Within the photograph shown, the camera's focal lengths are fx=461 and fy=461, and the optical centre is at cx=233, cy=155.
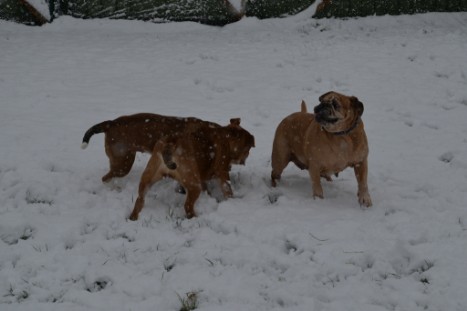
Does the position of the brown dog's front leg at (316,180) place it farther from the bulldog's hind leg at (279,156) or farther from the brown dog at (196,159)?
the brown dog at (196,159)

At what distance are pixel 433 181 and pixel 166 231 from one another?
304cm

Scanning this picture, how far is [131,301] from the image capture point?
318cm

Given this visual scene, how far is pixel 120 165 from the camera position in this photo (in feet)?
15.9

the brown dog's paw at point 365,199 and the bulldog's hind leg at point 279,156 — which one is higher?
the bulldog's hind leg at point 279,156

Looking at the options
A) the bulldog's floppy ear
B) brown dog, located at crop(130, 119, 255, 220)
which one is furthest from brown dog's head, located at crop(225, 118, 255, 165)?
the bulldog's floppy ear

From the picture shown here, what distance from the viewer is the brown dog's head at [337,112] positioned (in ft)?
14.2

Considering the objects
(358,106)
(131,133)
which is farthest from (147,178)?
(358,106)

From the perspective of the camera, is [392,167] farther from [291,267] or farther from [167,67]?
[167,67]

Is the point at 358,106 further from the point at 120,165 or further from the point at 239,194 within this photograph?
the point at 120,165

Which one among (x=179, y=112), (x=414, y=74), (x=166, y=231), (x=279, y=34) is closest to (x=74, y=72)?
(x=179, y=112)

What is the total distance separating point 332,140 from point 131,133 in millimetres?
2026

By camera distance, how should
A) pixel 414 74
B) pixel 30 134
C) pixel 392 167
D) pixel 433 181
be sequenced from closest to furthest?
pixel 433 181 → pixel 392 167 → pixel 30 134 → pixel 414 74

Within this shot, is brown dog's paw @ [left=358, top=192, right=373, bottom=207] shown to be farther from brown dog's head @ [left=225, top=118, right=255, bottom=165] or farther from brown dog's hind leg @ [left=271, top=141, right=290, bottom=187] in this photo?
brown dog's head @ [left=225, top=118, right=255, bottom=165]

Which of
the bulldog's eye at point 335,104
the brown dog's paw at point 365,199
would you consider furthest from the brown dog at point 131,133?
the brown dog's paw at point 365,199
